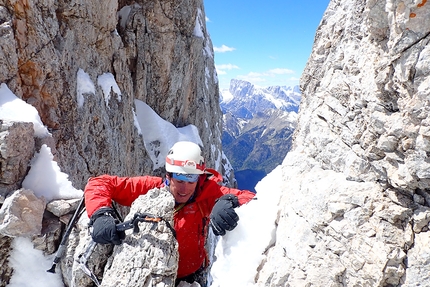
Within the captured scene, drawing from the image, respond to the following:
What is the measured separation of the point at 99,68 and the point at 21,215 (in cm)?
1394

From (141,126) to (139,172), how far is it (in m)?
4.61

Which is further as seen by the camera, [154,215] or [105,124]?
[105,124]

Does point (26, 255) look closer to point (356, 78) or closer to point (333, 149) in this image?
point (333, 149)

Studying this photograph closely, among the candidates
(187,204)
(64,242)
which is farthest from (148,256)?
(64,242)

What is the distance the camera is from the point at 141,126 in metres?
26.6

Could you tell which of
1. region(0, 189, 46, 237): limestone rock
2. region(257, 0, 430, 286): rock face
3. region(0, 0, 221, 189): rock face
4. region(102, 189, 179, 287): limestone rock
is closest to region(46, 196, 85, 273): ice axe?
region(0, 189, 46, 237): limestone rock

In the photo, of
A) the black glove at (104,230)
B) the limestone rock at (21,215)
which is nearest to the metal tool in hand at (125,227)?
the black glove at (104,230)

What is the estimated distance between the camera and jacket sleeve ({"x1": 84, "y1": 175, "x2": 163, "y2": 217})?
474 centimetres

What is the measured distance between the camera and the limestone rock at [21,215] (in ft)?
19.0

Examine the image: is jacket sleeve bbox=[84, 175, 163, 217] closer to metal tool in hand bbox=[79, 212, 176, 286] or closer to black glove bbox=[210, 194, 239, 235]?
metal tool in hand bbox=[79, 212, 176, 286]

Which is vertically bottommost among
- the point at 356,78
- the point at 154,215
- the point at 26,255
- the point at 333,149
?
the point at 26,255

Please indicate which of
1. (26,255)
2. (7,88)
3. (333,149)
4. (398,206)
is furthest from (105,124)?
(398,206)

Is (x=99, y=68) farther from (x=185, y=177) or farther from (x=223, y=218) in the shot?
Answer: (x=223, y=218)

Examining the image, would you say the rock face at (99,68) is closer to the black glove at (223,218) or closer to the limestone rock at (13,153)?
the limestone rock at (13,153)
